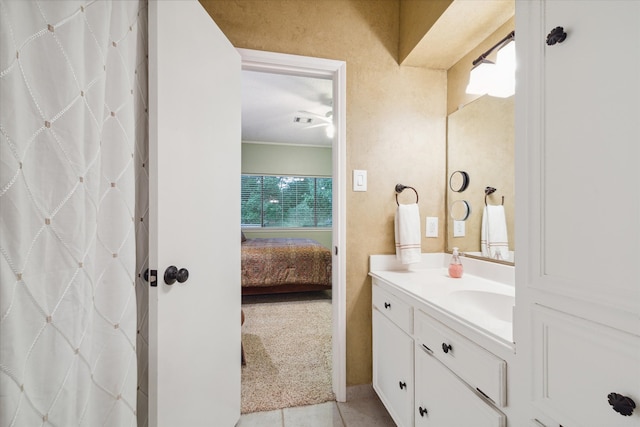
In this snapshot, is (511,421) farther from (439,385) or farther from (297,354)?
(297,354)

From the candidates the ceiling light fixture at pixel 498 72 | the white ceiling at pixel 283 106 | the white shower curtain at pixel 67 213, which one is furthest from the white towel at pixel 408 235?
the white ceiling at pixel 283 106

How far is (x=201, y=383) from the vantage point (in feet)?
3.85

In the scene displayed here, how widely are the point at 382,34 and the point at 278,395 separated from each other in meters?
2.42

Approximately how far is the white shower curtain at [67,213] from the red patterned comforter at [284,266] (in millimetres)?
2623

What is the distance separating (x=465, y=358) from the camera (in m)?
0.90

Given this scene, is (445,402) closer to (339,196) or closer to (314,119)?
(339,196)

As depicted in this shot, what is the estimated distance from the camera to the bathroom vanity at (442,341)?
809mm

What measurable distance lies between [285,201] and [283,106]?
2.40 metres

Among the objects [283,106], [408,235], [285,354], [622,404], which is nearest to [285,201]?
[283,106]

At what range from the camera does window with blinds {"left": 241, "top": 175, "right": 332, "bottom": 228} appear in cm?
555

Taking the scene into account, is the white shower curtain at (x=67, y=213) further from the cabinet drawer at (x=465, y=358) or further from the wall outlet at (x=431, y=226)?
the wall outlet at (x=431, y=226)

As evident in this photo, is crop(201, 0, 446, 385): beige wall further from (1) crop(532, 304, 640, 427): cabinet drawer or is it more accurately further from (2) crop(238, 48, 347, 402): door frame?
(1) crop(532, 304, 640, 427): cabinet drawer

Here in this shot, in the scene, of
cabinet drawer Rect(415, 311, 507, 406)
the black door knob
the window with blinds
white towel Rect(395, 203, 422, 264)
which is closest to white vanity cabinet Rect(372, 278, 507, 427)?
cabinet drawer Rect(415, 311, 507, 406)

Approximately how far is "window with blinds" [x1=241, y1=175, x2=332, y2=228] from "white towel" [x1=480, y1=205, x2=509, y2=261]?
4.39m
